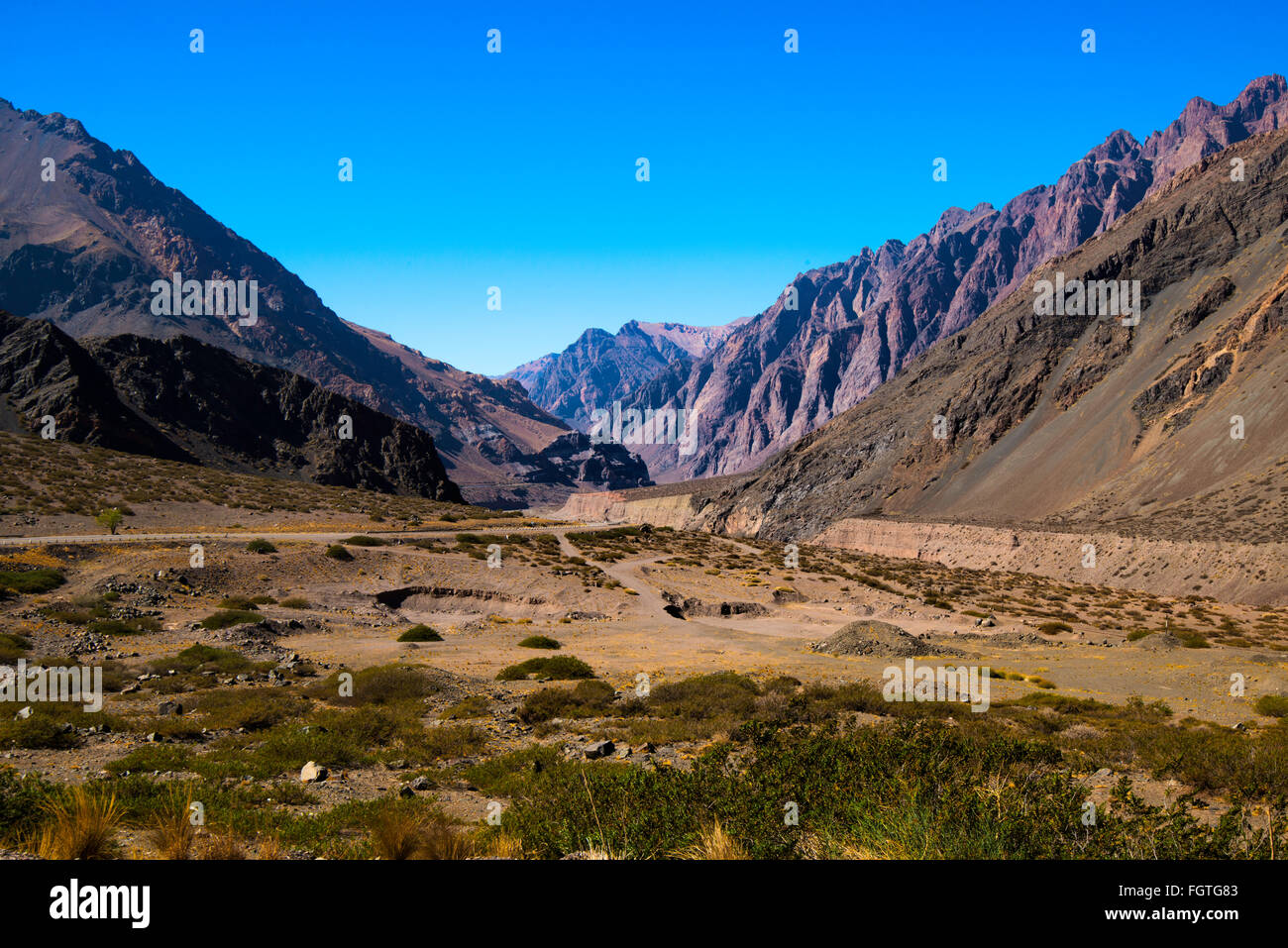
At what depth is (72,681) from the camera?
1560cm

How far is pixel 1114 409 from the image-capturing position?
273 ft

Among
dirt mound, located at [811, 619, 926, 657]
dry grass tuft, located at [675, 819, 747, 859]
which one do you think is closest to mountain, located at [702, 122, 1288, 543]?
dirt mound, located at [811, 619, 926, 657]

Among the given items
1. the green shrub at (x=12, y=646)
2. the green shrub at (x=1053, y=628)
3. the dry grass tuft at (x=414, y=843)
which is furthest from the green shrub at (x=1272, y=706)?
the green shrub at (x=12, y=646)

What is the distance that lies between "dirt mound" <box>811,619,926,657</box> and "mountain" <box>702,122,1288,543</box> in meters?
35.6

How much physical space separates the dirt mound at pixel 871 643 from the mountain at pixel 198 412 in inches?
3489

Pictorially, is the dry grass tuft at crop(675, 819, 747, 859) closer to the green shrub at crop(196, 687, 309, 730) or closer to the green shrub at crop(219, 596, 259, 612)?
the green shrub at crop(196, 687, 309, 730)

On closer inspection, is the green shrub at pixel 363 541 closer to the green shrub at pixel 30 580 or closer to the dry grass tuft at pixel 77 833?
the green shrub at pixel 30 580

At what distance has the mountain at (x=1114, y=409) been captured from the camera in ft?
207

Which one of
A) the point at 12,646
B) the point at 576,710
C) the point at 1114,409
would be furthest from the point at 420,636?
the point at 1114,409

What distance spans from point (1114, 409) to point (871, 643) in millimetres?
76326

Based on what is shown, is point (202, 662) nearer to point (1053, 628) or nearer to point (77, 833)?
point (77, 833)

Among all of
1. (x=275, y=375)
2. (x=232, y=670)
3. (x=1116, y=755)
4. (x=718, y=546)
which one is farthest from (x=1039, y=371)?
(x=275, y=375)

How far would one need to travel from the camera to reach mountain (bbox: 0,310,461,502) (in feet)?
267
